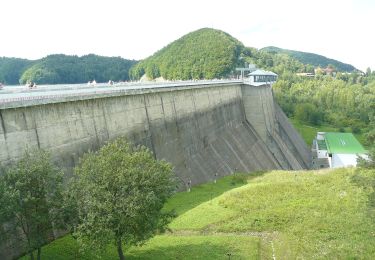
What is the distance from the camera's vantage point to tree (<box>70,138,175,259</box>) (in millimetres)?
16125

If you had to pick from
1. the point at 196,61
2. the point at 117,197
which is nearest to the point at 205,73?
the point at 196,61

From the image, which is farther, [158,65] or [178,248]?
[158,65]

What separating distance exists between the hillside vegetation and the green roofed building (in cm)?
2346

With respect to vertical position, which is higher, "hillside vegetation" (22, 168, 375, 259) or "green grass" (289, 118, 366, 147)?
"hillside vegetation" (22, 168, 375, 259)

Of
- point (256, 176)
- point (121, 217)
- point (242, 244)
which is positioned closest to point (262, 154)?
point (256, 176)

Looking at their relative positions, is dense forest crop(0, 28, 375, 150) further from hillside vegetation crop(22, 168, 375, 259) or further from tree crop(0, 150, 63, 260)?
tree crop(0, 150, 63, 260)

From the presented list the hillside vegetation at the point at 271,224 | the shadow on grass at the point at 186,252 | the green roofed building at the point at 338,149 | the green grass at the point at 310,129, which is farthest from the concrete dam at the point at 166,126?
the green grass at the point at 310,129

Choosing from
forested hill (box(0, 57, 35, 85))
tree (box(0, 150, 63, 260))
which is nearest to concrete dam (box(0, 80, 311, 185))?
tree (box(0, 150, 63, 260))

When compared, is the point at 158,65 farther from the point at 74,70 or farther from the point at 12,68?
the point at 12,68

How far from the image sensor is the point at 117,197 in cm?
1667

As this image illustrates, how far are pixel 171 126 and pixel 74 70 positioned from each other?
6686 cm

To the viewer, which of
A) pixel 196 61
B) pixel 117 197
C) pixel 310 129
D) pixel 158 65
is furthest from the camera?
pixel 158 65

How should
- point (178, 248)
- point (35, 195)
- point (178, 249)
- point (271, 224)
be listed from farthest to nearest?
point (271, 224), point (178, 248), point (178, 249), point (35, 195)

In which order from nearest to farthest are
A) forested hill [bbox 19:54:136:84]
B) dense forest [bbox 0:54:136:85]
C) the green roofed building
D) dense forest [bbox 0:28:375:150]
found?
the green roofed building → forested hill [bbox 19:54:136:84] → dense forest [bbox 0:54:136:85] → dense forest [bbox 0:28:375:150]
